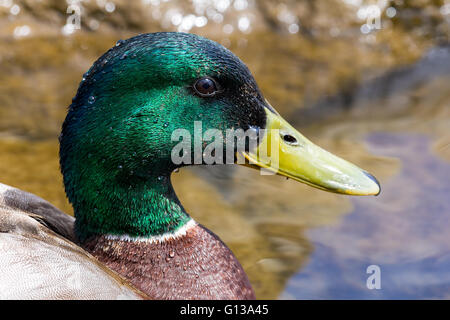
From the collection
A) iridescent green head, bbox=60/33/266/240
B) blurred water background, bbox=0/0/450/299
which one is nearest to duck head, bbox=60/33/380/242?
iridescent green head, bbox=60/33/266/240

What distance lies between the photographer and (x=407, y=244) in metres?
3.71

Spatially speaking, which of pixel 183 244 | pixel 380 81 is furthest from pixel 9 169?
pixel 380 81

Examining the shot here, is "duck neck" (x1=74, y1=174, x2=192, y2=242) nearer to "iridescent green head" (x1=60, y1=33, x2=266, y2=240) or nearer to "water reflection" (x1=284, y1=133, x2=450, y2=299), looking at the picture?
"iridescent green head" (x1=60, y1=33, x2=266, y2=240)

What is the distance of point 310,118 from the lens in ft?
16.0

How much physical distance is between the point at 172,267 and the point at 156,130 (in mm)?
554

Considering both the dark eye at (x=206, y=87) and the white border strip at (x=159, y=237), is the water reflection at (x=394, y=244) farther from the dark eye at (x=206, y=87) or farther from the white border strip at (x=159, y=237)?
the dark eye at (x=206, y=87)

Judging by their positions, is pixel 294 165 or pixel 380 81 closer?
pixel 294 165

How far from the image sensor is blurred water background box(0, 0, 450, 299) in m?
3.62

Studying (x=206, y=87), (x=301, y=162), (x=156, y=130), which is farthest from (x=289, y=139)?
Answer: (x=156, y=130)

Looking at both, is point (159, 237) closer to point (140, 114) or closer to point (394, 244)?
point (140, 114)
